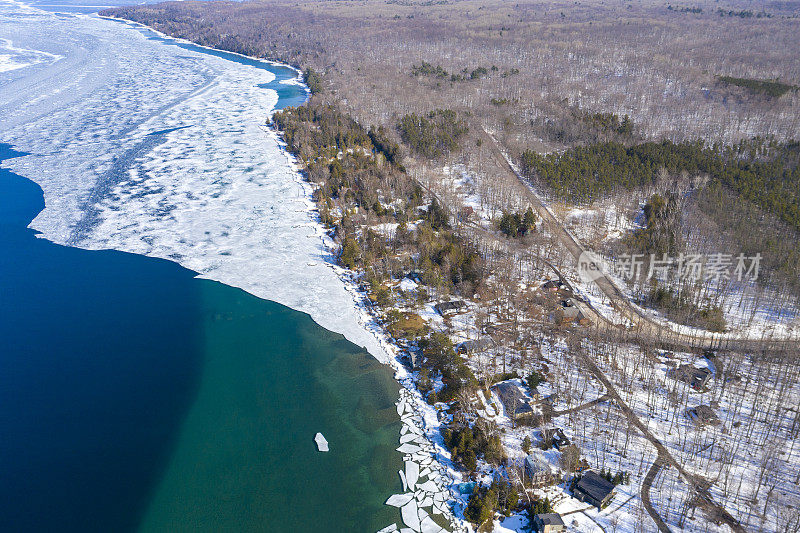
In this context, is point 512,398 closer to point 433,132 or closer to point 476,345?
point 476,345

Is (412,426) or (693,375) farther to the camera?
(693,375)

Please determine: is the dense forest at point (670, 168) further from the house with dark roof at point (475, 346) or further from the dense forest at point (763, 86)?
the house with dark roof at point (475, 346)

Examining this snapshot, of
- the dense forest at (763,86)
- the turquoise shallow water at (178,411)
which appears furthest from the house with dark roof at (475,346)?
the dense forest at (763,86)

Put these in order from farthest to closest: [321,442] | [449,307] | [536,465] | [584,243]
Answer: [584,243], [449,307], [321,442], [536,465]

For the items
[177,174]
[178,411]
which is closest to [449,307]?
[178,411]

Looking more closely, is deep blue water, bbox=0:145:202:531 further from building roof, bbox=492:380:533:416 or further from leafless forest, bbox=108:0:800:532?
building roof, bbox=492:380:533:416

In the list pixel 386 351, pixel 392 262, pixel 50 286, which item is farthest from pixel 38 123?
pixel 386 351
